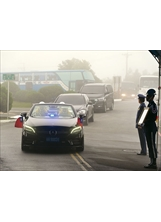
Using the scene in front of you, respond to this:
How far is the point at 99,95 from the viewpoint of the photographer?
1464 inches

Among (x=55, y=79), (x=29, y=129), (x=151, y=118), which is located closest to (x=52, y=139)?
(x=29, y=129)

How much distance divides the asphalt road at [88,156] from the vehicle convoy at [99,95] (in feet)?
35.3

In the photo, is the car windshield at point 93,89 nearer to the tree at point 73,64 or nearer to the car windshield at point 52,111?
the car windshield at point 52,111

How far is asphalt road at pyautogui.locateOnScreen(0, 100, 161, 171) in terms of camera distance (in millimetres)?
14055

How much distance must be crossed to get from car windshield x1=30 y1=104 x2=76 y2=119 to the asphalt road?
3.95 ft

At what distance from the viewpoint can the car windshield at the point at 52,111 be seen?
17.6 m

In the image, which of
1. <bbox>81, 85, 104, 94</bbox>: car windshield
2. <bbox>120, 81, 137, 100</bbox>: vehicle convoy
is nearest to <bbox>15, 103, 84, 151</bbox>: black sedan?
<bbox>81, 85, 104, 94</bbox>: car windshield

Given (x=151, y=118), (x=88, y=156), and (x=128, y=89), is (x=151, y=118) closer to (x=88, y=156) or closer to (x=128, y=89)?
(x=88, y=156)
